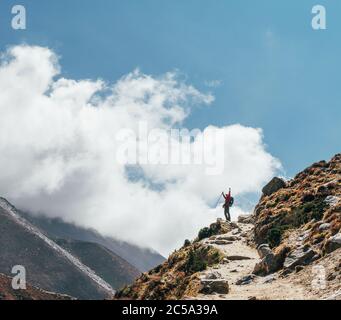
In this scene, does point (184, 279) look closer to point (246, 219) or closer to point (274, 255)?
point (274, 255)

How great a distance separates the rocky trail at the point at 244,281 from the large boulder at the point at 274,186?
16435mm

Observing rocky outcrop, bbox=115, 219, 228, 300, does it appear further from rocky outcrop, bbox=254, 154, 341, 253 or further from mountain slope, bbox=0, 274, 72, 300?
mountain slope, bbox=0, 274, 72, 300

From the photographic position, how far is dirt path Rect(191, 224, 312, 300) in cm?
2266

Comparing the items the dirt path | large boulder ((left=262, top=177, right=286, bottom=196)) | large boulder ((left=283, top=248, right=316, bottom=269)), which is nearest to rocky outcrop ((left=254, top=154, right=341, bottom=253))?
large boulder ((left=262, top=177, right=286, bottom=196))

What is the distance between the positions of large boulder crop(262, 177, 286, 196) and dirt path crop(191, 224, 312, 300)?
11.2 meters

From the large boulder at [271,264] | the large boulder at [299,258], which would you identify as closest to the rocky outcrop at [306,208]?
the large boulder at [299,258]

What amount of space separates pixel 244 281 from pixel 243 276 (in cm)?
110

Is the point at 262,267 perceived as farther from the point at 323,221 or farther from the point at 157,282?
the point at 157,282

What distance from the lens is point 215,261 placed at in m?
36.2
